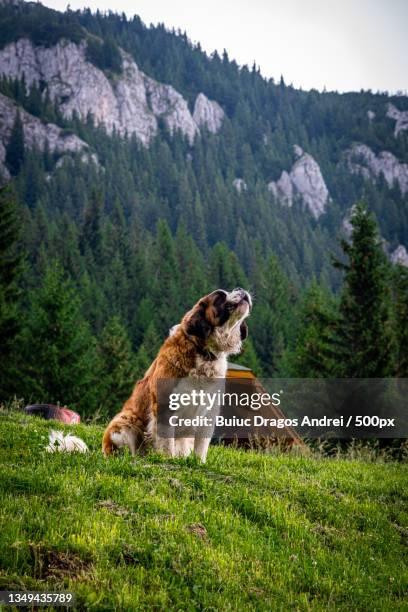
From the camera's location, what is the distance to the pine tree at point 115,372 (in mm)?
43500

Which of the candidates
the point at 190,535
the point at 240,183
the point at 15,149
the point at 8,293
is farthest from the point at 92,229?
the point at 240,183

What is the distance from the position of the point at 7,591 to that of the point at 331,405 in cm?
2588

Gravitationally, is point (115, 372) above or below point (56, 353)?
below

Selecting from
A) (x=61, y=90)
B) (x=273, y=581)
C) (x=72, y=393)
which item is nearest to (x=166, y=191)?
(x=61, y=90)

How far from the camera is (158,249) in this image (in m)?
97.2

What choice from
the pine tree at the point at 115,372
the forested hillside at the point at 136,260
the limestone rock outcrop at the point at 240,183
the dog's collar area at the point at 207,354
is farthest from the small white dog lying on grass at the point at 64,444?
the limestone rock outcrop at the point at 240,183

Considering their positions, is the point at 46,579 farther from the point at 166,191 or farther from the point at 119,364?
the point at 166,191

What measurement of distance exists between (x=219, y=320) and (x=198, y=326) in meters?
0.32

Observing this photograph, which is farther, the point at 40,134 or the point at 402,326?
the point at 40,134

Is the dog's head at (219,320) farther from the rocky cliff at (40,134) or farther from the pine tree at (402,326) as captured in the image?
the rocky cliff at (40,134)

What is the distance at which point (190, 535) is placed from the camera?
183 inches

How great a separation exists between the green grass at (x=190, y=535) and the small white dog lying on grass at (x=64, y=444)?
22 centimetres

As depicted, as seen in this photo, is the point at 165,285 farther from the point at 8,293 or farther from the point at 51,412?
the point at 51,412

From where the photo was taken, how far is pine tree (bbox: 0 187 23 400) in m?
34.0
